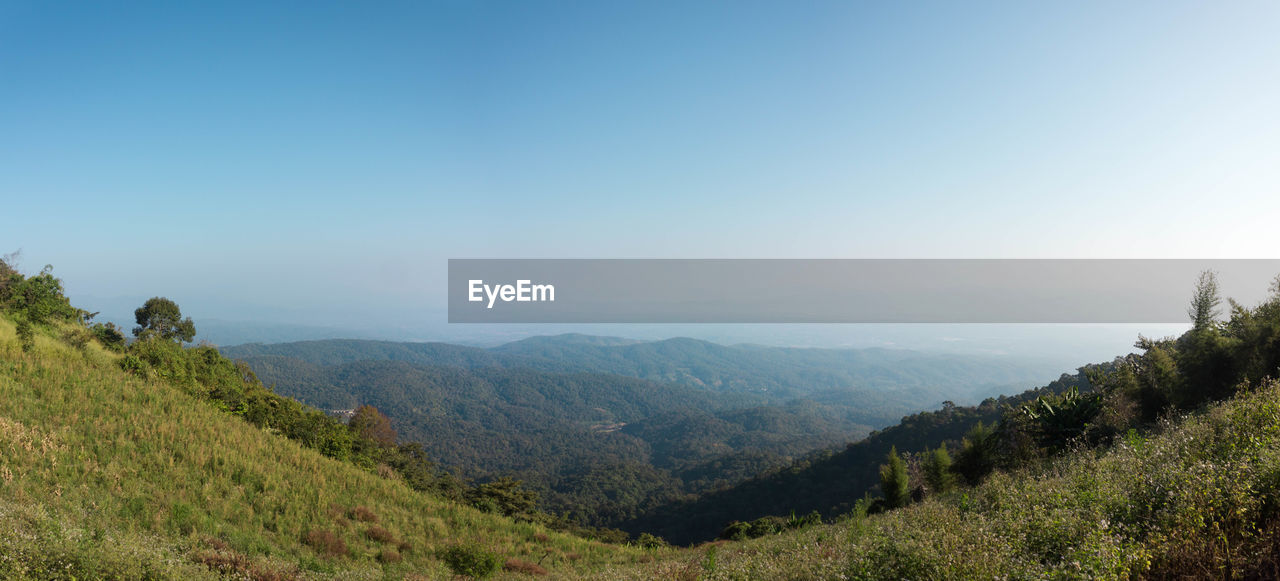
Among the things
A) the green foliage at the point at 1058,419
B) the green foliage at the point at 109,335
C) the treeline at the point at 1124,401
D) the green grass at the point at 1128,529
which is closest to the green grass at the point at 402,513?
the green grass at the point at 1128,529

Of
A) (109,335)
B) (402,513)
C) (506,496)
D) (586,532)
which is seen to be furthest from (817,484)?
(109,335)

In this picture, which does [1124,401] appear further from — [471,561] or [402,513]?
[402,513]

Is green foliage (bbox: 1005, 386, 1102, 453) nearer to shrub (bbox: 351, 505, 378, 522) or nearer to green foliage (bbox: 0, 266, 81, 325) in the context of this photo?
shrub (bbox: 351, 505, 378, 522)

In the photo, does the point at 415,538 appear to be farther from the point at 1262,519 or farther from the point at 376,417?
the point at 376,417

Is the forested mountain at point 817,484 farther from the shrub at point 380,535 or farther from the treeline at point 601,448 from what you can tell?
the shrub at point 380,535

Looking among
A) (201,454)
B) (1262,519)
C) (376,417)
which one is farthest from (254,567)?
(376,417)

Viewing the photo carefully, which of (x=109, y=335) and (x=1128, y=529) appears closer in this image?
(x=1128, y=529)
